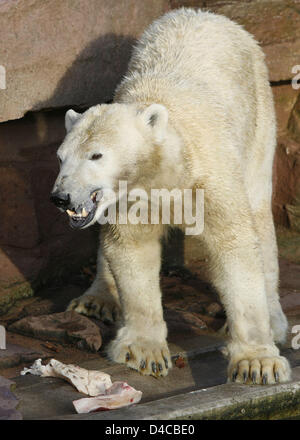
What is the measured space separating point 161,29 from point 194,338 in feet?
6.03

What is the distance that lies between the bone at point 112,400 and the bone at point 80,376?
78 mm

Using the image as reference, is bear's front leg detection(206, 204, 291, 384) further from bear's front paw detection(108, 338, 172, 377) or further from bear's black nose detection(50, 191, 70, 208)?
bear's black nose detection(50, 191, 70, 208)

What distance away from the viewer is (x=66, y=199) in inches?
154

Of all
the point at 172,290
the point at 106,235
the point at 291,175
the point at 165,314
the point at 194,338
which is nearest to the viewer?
the point at 106,235

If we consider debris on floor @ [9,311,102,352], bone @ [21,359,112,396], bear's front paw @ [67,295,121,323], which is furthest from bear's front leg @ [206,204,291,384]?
bear's front paw @ [67,295,121,323]

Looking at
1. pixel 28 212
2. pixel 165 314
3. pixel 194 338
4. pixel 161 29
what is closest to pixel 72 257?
pixel 28 212

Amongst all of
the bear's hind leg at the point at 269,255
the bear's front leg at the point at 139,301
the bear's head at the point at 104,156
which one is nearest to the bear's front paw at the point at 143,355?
the bear's front leg at the point at 139,301

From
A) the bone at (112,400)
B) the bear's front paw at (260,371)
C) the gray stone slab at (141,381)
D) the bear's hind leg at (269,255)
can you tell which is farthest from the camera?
the bear's hind leg at (269,255)

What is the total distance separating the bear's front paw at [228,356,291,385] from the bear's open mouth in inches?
42.5

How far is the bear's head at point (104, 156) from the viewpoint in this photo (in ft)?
13.0

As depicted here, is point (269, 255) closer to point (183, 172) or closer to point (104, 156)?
point (183, 172)

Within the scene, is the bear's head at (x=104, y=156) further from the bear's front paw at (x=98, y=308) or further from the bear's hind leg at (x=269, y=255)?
the bear's front paw at (x=98, y=308)
